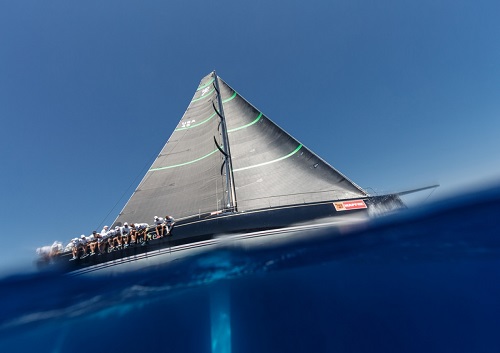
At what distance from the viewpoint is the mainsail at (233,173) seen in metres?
9.60

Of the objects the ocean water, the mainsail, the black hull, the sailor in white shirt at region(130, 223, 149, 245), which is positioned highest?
the mainsail

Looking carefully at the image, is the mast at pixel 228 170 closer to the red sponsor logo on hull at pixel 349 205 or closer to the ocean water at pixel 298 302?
the ocean water at pixel 298 302

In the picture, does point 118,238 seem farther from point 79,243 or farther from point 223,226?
point 223,226

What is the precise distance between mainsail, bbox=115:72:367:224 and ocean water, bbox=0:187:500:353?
137 inches

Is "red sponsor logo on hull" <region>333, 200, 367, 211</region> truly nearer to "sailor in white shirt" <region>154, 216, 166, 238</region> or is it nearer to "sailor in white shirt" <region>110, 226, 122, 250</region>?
"sailor in white shirt" <region>154, 216, 166, 238</region>

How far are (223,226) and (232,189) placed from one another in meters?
2.87

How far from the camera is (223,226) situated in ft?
26.0

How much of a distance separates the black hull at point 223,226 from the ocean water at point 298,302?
4.45 feet

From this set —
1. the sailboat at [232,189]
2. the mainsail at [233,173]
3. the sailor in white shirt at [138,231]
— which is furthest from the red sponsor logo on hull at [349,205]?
the sailor in white shirt at [138,231]

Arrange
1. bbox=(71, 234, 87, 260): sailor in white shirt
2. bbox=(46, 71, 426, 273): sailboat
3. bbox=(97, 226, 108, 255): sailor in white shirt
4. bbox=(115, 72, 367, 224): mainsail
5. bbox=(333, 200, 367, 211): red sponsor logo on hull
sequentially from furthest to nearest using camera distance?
bbox=(115, 72, 367, 224): mainsail
bbox=(71, 234, 87, 260): sailor in white shirt
bbox=(97, 226, 108, 255): sailor in white shirt
bbox=(333, 200, 367, 211): red sponsor logo on hull
bbox=(46, 71, 426, 273): sailboat

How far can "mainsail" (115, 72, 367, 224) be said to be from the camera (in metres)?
9.60

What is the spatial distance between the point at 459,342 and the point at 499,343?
1.14 ft

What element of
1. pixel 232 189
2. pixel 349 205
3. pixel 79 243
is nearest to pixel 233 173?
pixel 232 189

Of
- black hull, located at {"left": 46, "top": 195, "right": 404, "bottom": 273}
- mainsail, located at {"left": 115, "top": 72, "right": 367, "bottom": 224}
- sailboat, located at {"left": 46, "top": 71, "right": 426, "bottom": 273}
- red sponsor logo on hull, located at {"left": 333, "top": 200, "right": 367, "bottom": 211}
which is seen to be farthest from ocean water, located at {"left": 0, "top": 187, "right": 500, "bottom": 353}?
mainsail, located at {"left": 115, "top": 72, "right": 367, "bottom": 224}
